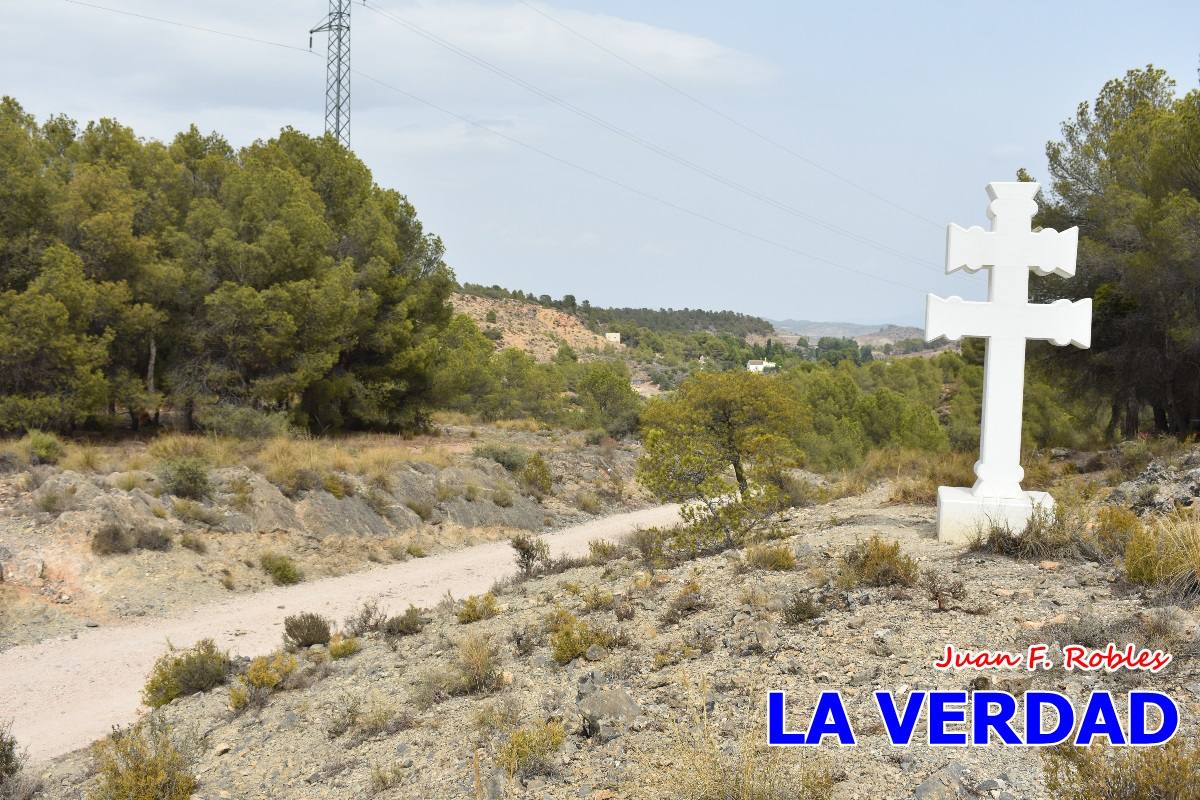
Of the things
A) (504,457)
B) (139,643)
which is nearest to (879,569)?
(139,643)

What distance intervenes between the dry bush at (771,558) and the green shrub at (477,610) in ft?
10.1

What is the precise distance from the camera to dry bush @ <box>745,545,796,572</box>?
9023 mm

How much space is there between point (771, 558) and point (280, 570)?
10.4m

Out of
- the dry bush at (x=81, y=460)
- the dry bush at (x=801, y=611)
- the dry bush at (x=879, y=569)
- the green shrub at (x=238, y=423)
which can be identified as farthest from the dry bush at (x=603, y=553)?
the green shrub at (x=238, y=423)

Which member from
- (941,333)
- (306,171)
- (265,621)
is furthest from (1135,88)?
(306,171)

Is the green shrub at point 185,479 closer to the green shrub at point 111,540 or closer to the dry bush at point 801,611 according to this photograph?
the green shrub at point 111,540

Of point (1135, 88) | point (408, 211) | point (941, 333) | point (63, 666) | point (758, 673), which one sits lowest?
point (63, 666)

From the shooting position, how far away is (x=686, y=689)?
6129 millimetres

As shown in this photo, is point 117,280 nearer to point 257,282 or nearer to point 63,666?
point 257,282

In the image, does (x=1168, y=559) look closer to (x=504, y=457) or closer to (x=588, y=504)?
(x=588, y=504)

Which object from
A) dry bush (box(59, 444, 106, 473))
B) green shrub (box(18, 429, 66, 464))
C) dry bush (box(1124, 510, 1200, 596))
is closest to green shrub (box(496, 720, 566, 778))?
dry bush (box(1124, 510, 1200, 596))

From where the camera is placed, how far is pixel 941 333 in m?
9.09

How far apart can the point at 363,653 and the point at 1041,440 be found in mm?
21344

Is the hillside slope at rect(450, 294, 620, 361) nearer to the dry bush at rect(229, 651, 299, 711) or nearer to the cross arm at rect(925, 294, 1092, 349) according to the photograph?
the dry bush at rect(229, 651, 299, 711)
